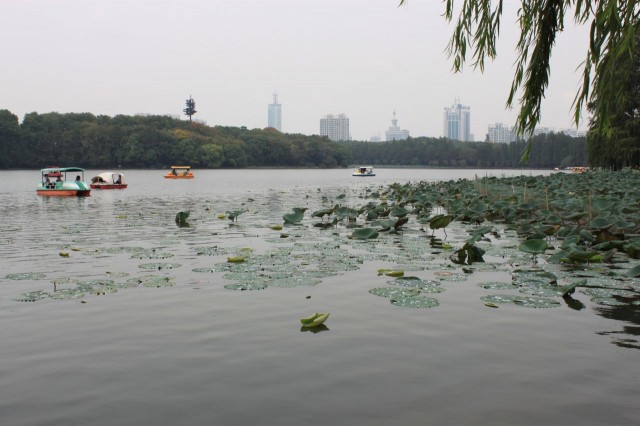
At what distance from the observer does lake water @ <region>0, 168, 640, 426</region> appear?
358cm

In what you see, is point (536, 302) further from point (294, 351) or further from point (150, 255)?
point (150, 255)

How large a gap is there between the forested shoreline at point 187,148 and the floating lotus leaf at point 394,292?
8909cm

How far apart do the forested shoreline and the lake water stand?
89205 millimetres

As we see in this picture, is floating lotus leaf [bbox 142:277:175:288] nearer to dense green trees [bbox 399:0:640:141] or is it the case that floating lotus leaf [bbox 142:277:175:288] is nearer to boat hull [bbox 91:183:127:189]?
dense green trees [bbox 399:0:640:141]

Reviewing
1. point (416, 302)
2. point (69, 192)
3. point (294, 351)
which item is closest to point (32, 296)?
point (294, 351)

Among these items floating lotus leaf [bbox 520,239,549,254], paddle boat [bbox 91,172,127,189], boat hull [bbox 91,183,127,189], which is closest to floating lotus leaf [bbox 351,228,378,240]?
floating lotus leaf [bbox 520,239,549,254]

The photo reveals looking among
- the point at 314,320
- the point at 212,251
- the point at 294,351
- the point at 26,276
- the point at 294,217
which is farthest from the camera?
the point at 294,217

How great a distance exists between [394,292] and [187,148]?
10060 centimetres

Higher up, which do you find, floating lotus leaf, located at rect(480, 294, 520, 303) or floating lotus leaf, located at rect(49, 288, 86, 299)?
floating lotus leaf, located at rect(480, 294, 520, 303)

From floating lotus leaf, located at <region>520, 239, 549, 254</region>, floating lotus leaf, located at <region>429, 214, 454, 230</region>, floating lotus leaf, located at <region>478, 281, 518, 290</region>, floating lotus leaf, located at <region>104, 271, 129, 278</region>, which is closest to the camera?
floating lotus leaf, located at <region>478, 281, 518, 290</region>

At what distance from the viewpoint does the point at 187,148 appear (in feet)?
339

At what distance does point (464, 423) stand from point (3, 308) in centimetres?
512

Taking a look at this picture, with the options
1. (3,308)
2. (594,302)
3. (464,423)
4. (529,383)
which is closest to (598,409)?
(529,383)

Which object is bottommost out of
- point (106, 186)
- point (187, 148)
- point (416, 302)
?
point (106, 186)
